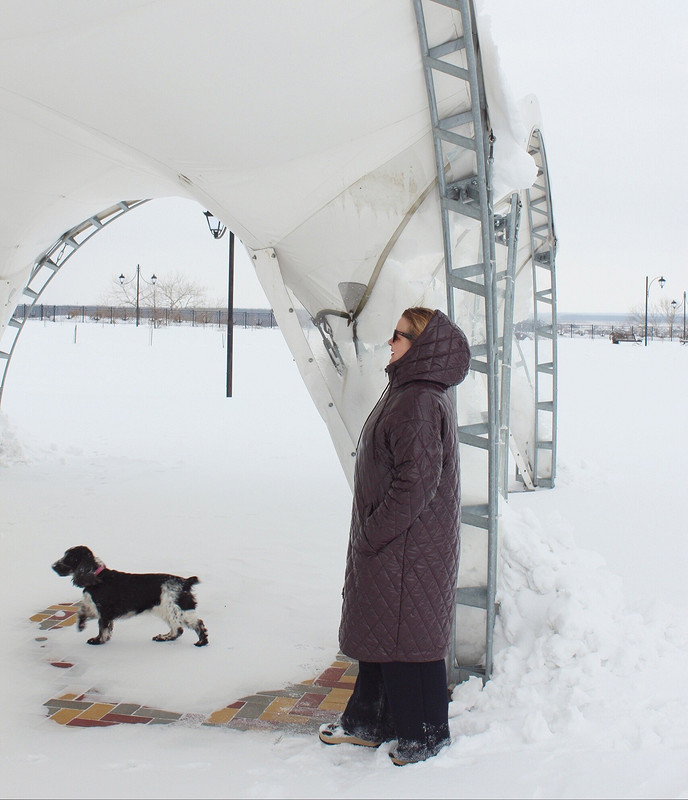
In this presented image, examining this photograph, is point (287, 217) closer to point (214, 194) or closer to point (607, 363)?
point (214, 194)

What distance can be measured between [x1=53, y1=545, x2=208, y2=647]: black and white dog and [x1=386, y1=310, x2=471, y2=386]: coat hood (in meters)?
2.22

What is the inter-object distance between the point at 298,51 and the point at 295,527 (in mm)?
4966

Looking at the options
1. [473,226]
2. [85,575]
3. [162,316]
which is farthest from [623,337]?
[85,575]

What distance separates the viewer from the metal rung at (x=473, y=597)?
418cm

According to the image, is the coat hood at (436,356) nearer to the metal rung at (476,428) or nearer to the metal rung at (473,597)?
the metal rung at (476,428)

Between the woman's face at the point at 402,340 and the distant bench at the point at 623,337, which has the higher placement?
the distant bench at the point at 623,337

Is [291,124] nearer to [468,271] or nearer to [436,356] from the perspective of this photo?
[468,271]

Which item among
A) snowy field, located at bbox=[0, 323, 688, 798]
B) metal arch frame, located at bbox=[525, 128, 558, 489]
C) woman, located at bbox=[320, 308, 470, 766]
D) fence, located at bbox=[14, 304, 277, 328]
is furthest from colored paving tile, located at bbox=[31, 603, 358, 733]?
fence, located at bbox=[14, 304, 277, 328]

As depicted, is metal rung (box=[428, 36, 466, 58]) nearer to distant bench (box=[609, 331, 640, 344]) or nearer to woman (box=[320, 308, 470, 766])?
woman (box=[320, 308, 470, 766])

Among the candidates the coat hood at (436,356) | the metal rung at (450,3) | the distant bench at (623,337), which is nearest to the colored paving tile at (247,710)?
the coat hood at (436,356)

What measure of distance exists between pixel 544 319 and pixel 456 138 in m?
7.87

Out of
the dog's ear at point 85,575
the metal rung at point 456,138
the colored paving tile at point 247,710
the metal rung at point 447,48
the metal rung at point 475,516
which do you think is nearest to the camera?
the colored paving tile at point 247,710

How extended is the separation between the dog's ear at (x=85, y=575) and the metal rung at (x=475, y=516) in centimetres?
219

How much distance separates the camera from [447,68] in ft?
13.0
